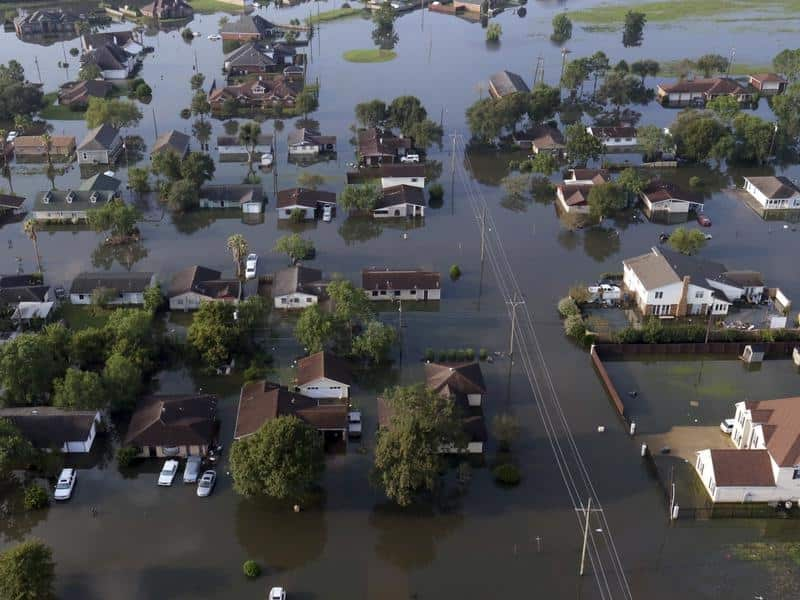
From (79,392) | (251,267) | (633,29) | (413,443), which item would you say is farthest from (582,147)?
(633,29)

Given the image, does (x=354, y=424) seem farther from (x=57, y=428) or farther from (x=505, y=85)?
(x=505, y=85)

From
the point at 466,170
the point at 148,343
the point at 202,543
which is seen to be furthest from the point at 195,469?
the point at 466,170

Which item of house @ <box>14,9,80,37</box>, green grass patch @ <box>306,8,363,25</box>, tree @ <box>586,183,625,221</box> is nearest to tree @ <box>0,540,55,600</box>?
tree @ <box>586,183,625,221</box>

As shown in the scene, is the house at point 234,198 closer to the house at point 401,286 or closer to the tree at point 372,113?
the house at point 401,286

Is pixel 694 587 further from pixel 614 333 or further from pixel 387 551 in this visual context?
pixel 614 333

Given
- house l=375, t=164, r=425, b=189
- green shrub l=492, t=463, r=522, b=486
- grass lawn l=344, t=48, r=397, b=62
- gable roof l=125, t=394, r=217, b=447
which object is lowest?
green shrub l=492, t=463, r=522, b=486

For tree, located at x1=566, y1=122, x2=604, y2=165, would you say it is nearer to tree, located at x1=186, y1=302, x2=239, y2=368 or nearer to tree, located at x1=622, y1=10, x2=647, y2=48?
tree, located at x1=186, y1=302, x2=239, y2=368
